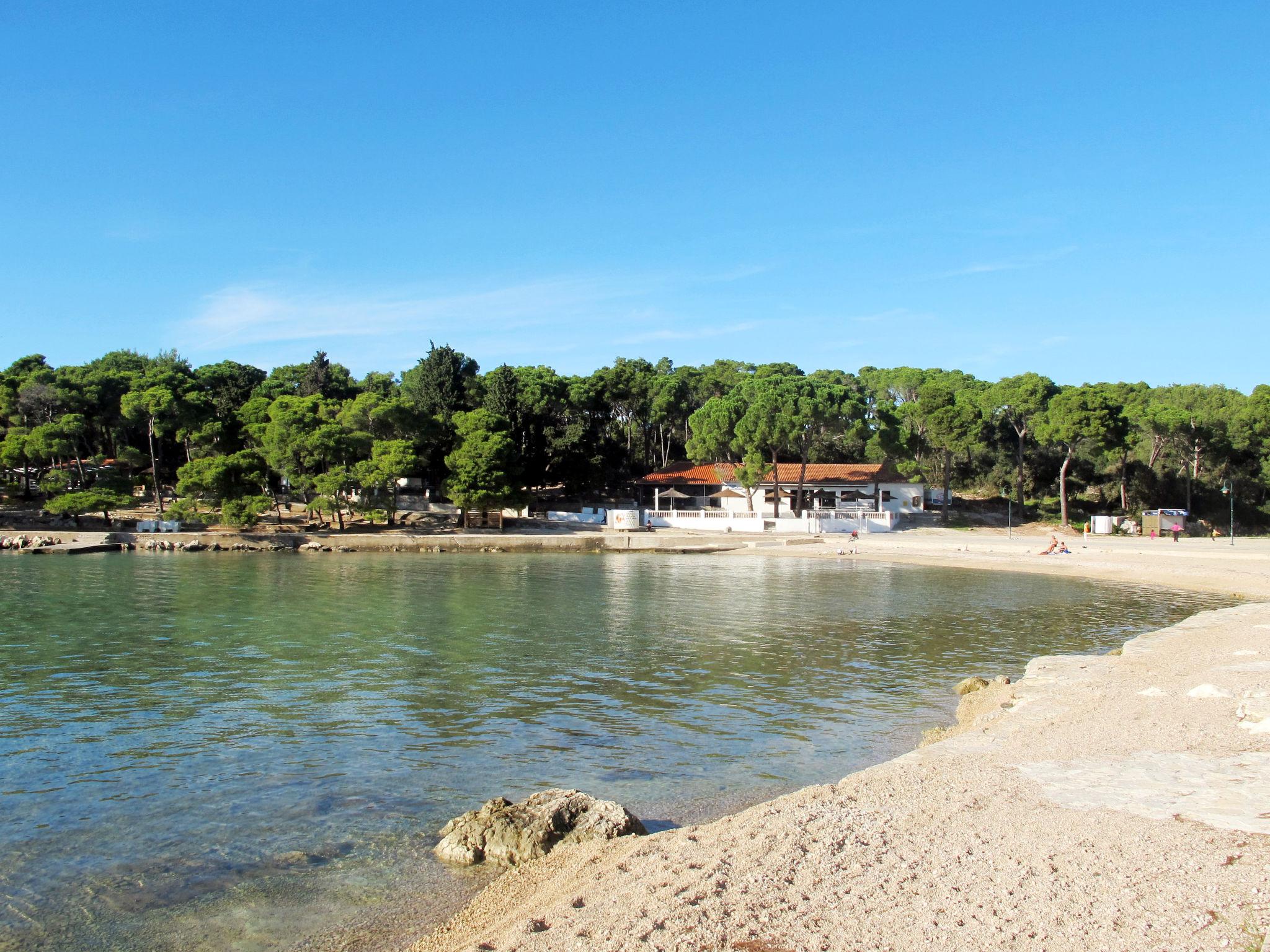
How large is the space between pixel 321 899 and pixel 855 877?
414 centimetres

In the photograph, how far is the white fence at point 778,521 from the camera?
54.0 m

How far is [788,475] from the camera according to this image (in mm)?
63844

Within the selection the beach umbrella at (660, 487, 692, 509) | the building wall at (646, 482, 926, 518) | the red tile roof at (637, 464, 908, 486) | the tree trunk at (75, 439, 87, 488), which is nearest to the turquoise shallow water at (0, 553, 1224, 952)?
the tree trunk at (75, 439, 87, 488)

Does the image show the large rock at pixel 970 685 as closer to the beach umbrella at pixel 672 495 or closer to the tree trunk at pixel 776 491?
the tree trunk at pixel 776 491

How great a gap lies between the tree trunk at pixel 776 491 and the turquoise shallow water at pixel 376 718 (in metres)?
26.7

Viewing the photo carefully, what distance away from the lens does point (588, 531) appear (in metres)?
55.4

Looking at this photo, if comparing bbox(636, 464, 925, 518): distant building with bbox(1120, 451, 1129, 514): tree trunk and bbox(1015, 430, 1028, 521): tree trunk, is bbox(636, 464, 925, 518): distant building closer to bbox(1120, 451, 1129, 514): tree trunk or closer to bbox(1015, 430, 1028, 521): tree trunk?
bbox(1015, 430, 1028, 521): tree trunk

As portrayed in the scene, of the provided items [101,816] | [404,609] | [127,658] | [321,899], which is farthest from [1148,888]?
[404,609]

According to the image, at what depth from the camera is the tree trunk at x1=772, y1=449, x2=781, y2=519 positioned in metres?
55.7

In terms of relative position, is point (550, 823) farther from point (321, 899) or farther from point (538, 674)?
point (538, 674)

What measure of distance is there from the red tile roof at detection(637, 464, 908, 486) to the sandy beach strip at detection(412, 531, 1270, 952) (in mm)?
51946

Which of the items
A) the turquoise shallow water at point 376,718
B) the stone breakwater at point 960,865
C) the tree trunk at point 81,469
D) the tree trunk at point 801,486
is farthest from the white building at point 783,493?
the stone breakwater at point 960,865

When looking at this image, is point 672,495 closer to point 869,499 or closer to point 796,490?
point 796,490

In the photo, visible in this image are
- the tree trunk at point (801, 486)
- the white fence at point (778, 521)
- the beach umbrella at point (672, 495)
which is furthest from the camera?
the beach umbrella at point (672, 495)
